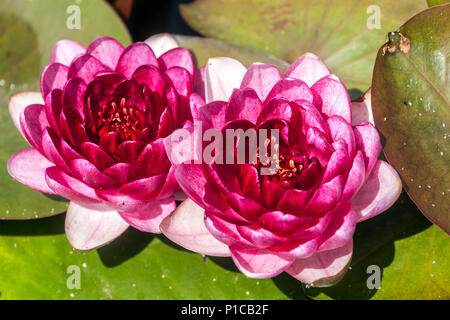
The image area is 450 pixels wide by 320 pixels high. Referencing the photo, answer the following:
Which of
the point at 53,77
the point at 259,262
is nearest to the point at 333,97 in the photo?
the point at 259,262

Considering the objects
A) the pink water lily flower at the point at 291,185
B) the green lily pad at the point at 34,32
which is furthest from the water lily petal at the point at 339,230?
the green lily pad at the point at 34,32

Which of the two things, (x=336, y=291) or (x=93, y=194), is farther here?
(x=336, y=291)

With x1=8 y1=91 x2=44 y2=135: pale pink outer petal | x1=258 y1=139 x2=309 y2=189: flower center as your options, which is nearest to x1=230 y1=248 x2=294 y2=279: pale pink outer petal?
x1=258 y1=139 x2=309 y2=189: flower center

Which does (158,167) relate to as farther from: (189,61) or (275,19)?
(275,19)
